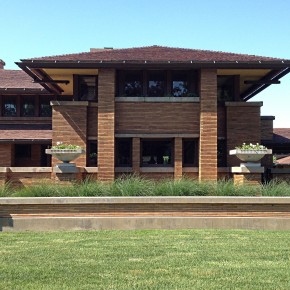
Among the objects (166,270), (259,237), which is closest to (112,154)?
(259,237)

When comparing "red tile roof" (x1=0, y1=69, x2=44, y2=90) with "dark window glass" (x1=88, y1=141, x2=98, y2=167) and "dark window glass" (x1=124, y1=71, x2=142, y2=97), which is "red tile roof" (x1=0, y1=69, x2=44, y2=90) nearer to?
"dark window glass" (x1=88, y1=141, x2=98, y2=167)

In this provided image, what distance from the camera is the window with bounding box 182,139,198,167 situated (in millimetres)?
18844

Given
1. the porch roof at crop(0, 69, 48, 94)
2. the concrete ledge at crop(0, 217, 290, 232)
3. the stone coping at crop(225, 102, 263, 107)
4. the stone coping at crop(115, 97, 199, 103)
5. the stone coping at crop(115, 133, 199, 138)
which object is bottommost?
the concrete ledge at crop(0, 217, 290, 232)

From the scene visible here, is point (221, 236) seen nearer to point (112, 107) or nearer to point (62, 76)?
point (112, 107)

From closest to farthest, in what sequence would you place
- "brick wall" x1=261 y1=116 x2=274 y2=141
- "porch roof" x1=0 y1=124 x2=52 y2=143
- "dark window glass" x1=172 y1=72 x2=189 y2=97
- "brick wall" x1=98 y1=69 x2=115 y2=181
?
"brick wall" x1=98 y1=69 x2=115 y2=181, "dark window glass" x1=172 y1=72 x2=189 y2=97, "porch roof" x1=0 y1=124 x2=52 y2=143, "brick wall" x1=261 y1=116 x2=274 y2=141

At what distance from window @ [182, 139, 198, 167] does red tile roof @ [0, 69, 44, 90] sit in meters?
10.5

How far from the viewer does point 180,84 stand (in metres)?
19.2

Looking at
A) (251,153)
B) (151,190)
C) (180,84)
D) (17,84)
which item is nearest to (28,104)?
(17,84)

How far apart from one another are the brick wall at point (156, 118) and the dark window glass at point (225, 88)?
6.93 feet

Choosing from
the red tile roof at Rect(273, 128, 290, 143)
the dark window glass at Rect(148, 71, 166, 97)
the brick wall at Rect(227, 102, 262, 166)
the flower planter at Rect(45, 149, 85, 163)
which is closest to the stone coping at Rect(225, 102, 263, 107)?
the brick wall at Rect(227, 102, 262, 166)

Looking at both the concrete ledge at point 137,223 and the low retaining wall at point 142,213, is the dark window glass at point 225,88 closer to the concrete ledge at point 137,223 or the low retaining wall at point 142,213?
the low retaining wall at point 142,213

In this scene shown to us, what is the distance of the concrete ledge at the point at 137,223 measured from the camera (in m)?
11.8

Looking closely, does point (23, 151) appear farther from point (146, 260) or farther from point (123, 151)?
point (146, 260)

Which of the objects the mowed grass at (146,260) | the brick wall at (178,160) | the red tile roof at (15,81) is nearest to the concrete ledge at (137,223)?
the mowed grass at (146,260)
